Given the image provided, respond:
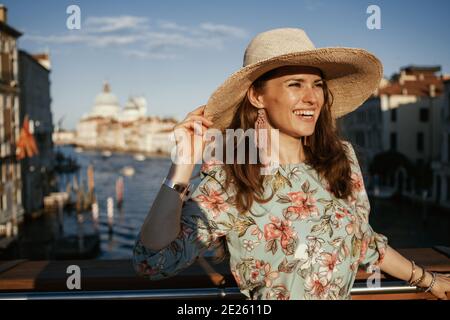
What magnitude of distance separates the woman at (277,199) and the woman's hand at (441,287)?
0.23 metres

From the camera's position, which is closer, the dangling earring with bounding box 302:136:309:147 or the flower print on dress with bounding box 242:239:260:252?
the flower print on dress with bounding box 242:239:260:252

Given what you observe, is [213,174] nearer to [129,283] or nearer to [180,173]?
[180,173]

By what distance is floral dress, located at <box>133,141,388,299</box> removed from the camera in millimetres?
1381

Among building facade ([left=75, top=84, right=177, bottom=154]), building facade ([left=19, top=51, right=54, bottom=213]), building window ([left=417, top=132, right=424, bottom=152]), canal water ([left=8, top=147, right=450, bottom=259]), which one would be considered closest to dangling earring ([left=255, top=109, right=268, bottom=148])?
canal water ([left=8, top=147, right=450, bottom=259])

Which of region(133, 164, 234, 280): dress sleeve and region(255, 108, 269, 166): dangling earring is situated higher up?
region(255, 108, 269, 166): dangling earring

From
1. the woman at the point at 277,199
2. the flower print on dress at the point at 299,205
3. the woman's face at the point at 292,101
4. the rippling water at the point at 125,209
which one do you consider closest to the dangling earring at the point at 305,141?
the woman at the point at 277,199

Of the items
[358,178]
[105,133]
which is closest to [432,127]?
[358,178]

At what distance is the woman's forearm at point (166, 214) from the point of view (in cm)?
132

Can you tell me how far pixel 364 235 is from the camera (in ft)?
5.10

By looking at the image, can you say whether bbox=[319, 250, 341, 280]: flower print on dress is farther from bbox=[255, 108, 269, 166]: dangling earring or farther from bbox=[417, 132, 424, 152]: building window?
bbox=[417, 132, 424, 152]: building window

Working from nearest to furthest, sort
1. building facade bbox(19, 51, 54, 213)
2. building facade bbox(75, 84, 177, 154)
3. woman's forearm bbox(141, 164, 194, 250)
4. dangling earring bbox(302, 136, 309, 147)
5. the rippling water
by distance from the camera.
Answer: woman's forearm bbox(141, 164, 194, 250)
dangling earring bbox(302, 136, 309, 147)
the rippling water
building facade bbox(19, 51, 54, 213)
building facade bbox(75, 84, 177, 154)

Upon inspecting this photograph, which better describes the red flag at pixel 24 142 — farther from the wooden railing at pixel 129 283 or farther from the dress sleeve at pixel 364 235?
the dress sleeve at pixel 364 235

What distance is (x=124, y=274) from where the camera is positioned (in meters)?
1.87
